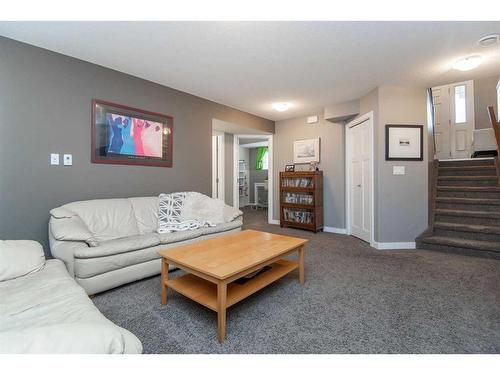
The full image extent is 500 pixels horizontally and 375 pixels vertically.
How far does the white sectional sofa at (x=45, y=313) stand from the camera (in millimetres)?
740

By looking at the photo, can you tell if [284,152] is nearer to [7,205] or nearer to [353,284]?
[353,284]

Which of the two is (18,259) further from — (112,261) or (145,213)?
(145,213)

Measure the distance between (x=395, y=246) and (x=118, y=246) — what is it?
11.5ft

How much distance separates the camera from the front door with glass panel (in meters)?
5.53

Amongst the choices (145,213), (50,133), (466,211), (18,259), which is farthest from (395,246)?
(50,133)

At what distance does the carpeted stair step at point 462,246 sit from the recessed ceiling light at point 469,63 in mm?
2115

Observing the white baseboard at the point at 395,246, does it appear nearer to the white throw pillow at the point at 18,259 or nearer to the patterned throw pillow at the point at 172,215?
the patterned throw pillow at the point at 172,215

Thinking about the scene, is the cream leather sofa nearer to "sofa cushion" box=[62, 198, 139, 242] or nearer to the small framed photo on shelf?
"sofa cushion" box=[62, 198, 139, 242]

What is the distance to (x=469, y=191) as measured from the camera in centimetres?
374

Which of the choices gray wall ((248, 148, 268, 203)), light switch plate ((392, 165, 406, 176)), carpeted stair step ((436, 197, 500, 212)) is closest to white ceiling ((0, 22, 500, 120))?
light switch plate ((392, 165, 406, 176))

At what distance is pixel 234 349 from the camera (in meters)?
1.35
